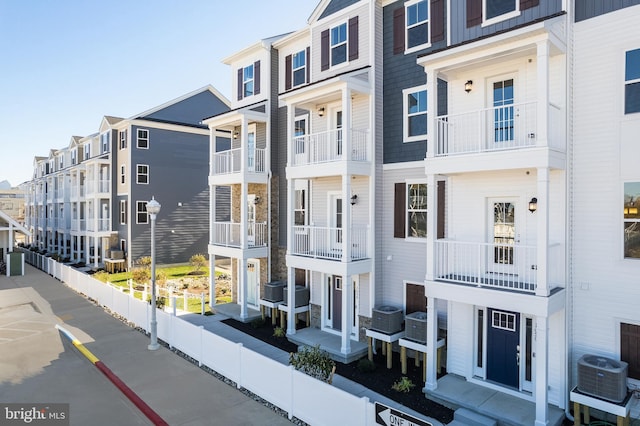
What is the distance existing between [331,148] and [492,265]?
6565 mm

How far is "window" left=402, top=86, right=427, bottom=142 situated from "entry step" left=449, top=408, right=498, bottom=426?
730cm

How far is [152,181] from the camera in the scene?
2861 centimetres

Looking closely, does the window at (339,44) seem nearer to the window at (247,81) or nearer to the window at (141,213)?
the window at (247,81)

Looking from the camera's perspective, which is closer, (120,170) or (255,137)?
(255,137)

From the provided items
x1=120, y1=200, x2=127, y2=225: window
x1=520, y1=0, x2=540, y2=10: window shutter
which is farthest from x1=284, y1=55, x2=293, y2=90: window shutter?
x1=120, y1=200, x2=127, y2=225: window

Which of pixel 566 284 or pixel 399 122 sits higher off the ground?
pixel 399 122

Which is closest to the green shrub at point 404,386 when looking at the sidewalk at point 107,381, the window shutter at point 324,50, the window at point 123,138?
the sidewalk at point 107,381

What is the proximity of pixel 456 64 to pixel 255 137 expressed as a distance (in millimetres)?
10125

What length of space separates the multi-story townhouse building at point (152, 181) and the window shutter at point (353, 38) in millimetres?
19223

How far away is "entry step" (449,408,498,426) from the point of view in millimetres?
8156

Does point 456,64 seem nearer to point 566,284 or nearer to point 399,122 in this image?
point 399,122

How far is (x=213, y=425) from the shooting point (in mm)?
8188

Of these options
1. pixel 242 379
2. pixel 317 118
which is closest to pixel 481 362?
pixel 242 379

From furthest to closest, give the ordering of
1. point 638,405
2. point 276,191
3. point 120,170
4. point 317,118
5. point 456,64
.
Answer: point 120,170 < point 276,191 < point 317,118 < point 456,64 < point 638,405
